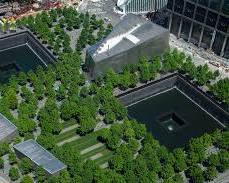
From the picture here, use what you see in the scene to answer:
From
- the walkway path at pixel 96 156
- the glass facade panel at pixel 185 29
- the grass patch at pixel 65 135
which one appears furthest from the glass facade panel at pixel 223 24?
the walkway path at pixel 96 156

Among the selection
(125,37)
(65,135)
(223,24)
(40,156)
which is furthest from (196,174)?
(223,24)

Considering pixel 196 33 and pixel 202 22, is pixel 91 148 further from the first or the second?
pixel 196 33

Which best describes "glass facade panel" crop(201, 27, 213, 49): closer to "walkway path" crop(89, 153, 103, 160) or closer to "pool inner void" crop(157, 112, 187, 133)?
"pool inner void" crop(157, 112, 187, 133)

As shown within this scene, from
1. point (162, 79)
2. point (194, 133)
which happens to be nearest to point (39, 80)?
point (162, 79)

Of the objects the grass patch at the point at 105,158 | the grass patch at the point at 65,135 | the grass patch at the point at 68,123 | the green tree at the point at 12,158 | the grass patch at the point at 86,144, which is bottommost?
the grass patch at the point at 105,158

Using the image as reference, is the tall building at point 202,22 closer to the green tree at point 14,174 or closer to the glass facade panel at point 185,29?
the glass facade panel at point 185,29

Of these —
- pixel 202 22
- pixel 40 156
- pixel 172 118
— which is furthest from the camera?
pixel 202 22

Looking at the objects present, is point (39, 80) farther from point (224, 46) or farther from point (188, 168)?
point (224, 46)
